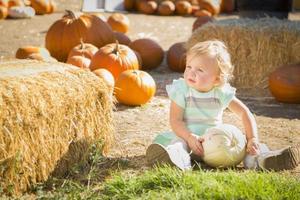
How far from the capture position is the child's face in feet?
12.3

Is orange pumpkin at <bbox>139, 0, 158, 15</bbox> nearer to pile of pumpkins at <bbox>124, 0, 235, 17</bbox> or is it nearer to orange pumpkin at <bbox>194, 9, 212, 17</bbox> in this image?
pile of pumpkins at <bbox>124, 0, 235, 17</bbox>

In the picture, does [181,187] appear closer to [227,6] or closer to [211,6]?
[211,6]

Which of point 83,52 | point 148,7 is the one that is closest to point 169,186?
point 83,52

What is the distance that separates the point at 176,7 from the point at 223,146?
1168 centimetres

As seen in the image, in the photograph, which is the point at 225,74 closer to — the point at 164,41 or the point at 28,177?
the point at 28,177

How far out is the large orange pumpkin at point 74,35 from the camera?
24.2 ft

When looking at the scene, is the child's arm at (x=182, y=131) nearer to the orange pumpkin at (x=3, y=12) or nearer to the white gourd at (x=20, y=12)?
the orange pumpkin at (x=3, y=12)

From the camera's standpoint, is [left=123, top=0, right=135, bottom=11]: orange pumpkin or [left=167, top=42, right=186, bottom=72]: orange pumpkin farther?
[left=123, top=0, right=135, bottom=11]: orange pumpkin

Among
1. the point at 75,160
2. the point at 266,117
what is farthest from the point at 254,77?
→ the point at 75,160

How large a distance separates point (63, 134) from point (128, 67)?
2.72m

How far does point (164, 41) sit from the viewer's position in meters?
10.3

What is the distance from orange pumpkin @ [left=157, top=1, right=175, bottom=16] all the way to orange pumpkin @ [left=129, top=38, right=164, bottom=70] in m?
7.17

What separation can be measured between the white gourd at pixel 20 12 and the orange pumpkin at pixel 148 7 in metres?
3.21

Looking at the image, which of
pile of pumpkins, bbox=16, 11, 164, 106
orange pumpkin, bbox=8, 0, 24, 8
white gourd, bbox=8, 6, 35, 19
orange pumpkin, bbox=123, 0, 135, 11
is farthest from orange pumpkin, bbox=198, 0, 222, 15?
pile of pumpkins, bbox=16, 11, 164, 106
